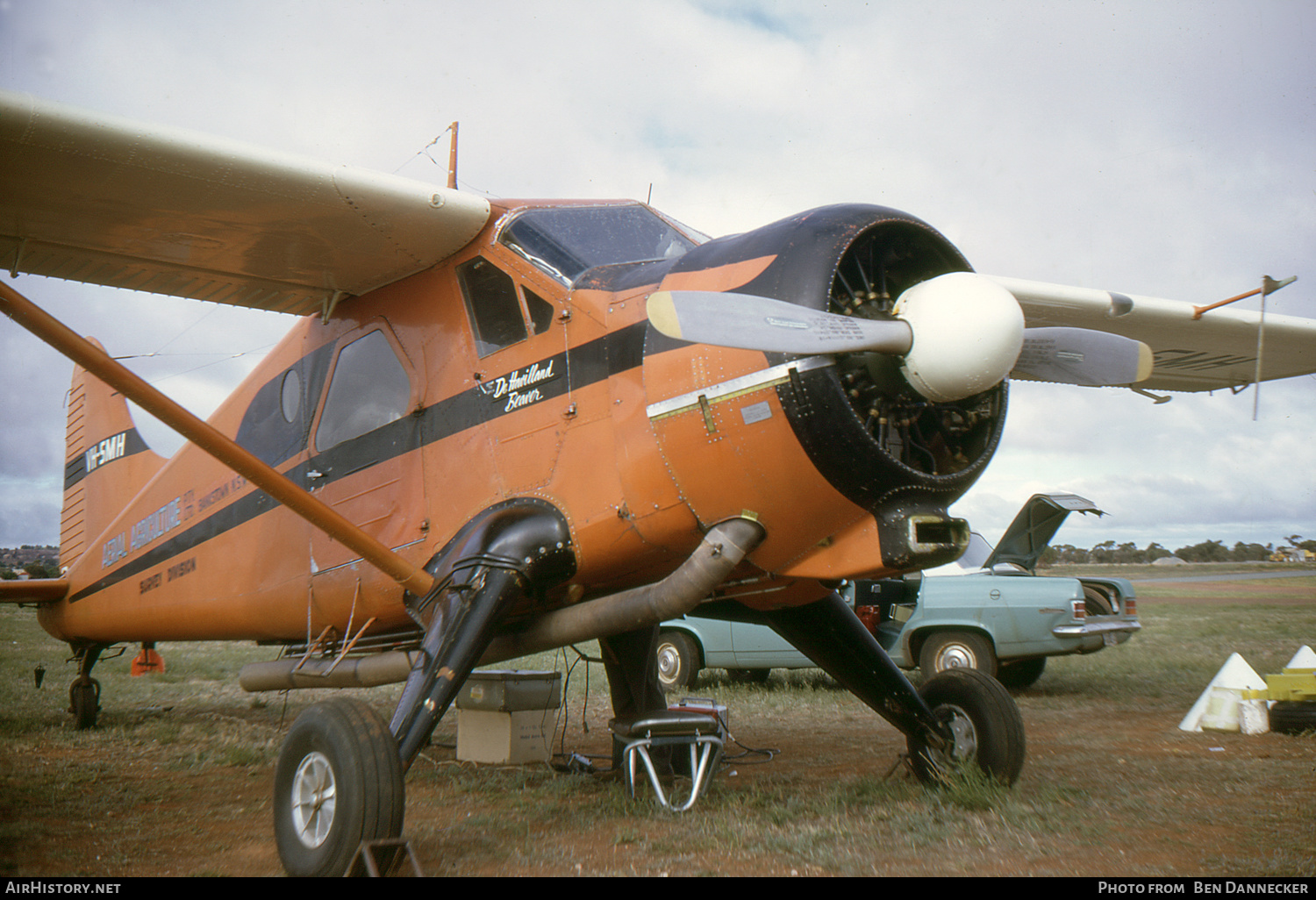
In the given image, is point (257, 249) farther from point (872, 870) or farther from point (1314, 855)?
point (1314, 855)

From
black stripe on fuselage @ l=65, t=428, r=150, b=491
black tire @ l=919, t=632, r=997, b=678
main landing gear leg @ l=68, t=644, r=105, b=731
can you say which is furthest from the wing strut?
black tire @ l=919, t=632, r=997, b=678

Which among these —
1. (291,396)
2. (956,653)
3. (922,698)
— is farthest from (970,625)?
(291,396)

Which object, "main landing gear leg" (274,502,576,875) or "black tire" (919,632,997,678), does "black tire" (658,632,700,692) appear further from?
"main landing gear leg" (274,502,576,875)

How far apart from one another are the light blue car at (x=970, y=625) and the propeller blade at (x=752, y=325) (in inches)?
243

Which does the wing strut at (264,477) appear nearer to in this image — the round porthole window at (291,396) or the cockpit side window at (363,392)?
the cockpit side window at (363,392)

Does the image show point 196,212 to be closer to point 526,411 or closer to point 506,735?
point 526,411

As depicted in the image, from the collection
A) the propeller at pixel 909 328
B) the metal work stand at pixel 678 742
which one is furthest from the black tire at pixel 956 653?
the propeller at pixel 909 328

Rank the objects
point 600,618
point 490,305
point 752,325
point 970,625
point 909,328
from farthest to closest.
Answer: point 970,625 < point 490,305 < point 600,618 < point 909,328 < point 752,325

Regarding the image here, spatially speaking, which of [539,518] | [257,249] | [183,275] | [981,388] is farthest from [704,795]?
[183,275]

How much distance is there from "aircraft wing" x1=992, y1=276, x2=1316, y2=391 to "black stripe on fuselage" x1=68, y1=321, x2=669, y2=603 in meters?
3.02

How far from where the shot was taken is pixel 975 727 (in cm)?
525

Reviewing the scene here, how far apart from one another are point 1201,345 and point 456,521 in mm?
6480

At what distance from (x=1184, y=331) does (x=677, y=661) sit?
263 inches

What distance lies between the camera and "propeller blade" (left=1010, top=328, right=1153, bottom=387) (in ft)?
14.7
